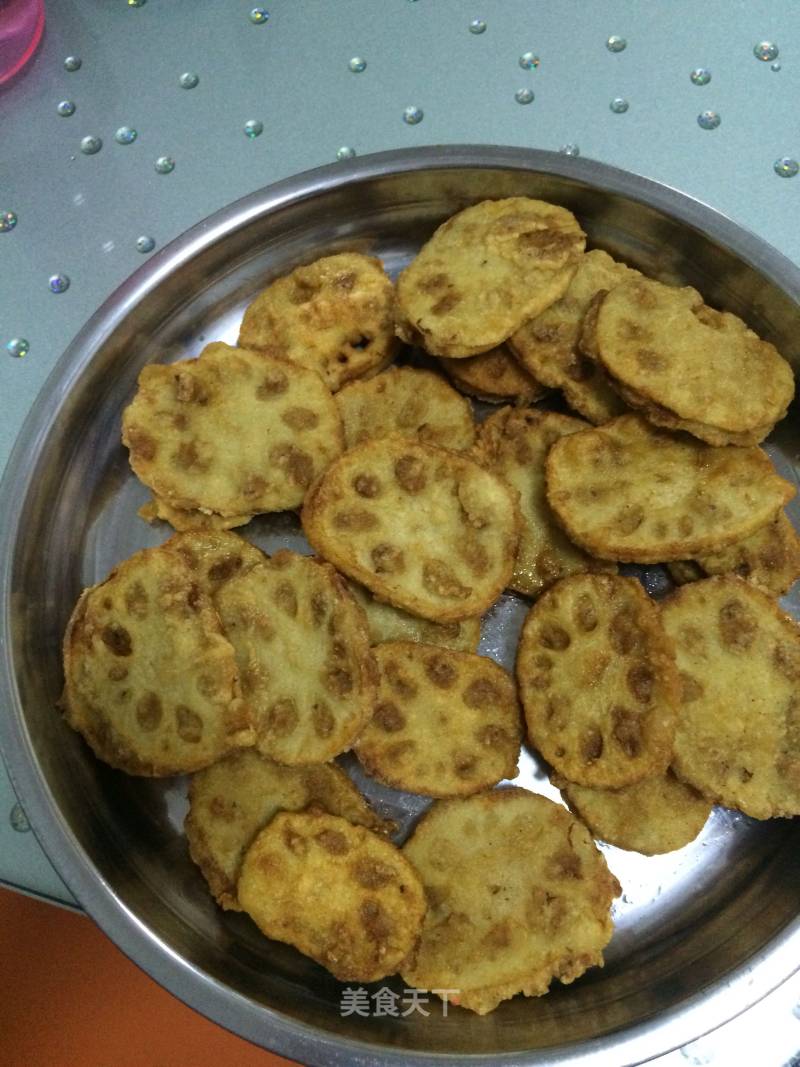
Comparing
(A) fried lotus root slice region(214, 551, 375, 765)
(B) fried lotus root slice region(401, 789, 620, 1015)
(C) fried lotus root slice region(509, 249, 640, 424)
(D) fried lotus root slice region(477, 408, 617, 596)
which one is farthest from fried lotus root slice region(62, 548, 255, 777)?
(C) fried lotus root slice region(509, 249, 640, 424)

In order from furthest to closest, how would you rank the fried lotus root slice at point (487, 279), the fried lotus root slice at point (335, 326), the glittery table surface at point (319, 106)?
the glittery table surface at point (319, 106) → the fried lotus root slice at point (335, 326) → the fried lotus root slice at point (487, 279)

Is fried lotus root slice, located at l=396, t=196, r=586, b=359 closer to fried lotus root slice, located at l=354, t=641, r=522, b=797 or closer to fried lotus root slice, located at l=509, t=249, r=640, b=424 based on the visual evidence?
fried lotus root slice, located at l=509, t=249, r=640, b=424

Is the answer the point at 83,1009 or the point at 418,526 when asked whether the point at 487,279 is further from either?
the point at 83,1009

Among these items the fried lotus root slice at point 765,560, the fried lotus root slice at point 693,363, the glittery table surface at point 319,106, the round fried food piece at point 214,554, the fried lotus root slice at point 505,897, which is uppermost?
the glittery table surface at point 319,106

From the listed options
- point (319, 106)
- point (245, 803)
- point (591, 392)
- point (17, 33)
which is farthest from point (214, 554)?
point (17, 33)

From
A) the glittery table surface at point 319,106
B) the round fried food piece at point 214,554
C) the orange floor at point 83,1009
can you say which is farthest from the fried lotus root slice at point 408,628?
the glittery table surface at point 319,106

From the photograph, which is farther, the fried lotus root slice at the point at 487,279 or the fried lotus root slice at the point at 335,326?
the fried lotus root slice at the point at 335,326

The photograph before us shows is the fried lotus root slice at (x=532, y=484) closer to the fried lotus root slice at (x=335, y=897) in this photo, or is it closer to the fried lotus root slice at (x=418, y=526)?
the fried lotus root slice at (x=418, y=526)
